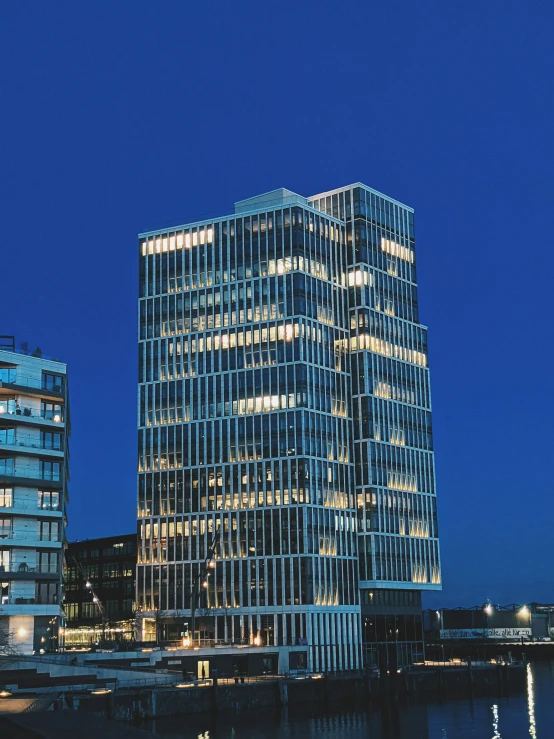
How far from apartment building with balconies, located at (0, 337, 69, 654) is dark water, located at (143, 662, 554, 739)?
29.7 metres

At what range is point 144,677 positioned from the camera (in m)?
125

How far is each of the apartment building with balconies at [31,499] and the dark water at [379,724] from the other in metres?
29.7

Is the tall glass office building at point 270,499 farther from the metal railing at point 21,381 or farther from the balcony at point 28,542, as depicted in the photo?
the metal railing at point 21,381

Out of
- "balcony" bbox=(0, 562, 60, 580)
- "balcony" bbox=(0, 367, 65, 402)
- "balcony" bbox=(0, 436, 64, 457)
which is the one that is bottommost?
"balcony" bbox=(0, 562, 60, 580)

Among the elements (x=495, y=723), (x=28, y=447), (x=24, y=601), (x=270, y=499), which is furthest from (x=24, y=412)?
(x=495, y=723)

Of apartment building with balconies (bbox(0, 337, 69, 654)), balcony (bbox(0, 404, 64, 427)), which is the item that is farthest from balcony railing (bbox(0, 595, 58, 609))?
balcony (bbox(0, 404, 64, 427))

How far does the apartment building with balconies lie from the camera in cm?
13575

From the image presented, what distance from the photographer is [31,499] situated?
139 meters

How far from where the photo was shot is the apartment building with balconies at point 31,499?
13575 centimetres

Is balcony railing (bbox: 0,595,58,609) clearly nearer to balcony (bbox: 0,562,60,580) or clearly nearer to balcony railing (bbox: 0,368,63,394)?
balcony (bbox: 0,562,60,580)

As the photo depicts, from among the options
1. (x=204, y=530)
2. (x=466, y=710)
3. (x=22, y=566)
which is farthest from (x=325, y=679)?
Result: (x=204, y=530)

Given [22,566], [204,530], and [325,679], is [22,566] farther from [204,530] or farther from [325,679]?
[204,530]

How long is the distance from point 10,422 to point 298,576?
6547cm

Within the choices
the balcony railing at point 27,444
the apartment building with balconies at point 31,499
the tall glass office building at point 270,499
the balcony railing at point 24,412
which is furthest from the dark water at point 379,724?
the tall glass office building at point 270,499
